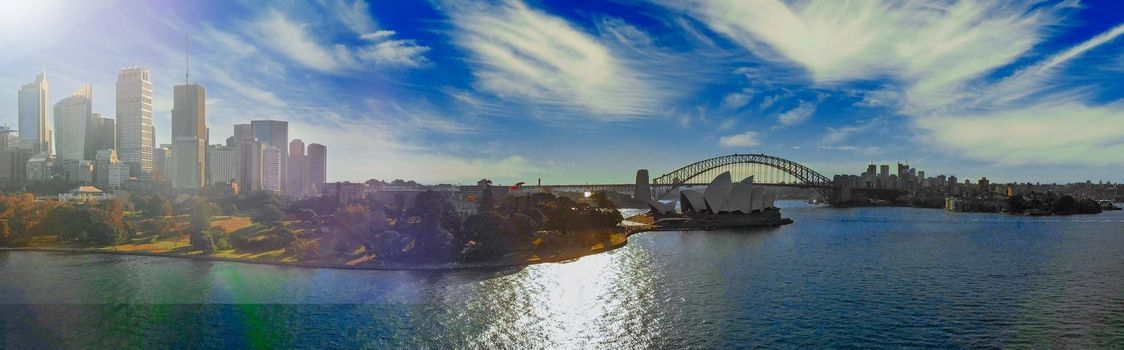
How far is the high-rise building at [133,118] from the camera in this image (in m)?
190

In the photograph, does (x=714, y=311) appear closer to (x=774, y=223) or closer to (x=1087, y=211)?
(x=774, y=223)

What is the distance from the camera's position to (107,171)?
162m

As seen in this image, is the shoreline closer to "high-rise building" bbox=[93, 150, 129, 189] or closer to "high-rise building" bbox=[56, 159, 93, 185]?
"high-rise building" bbox=[56, 159, 93, 185]

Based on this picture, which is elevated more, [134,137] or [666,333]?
[134,137]

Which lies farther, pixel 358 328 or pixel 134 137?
pixel 134 137

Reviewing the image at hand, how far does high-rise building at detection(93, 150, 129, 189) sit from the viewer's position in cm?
16150

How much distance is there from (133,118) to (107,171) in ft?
123

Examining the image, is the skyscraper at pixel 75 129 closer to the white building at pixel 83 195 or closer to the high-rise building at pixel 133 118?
the high-rise building at pixel 133 118

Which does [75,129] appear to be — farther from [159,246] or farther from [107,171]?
[159,246]

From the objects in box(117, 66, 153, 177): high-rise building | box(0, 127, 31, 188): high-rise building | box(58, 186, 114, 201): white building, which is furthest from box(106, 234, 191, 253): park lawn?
box(117, 66, 153, 177): high-rise building

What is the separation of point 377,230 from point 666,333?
Result: 1626 inches

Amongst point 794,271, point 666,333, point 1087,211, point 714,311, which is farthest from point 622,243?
point 1087,211

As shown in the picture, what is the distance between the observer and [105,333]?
3425cm

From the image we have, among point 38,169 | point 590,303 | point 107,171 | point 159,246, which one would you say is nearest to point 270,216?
point 159,246
